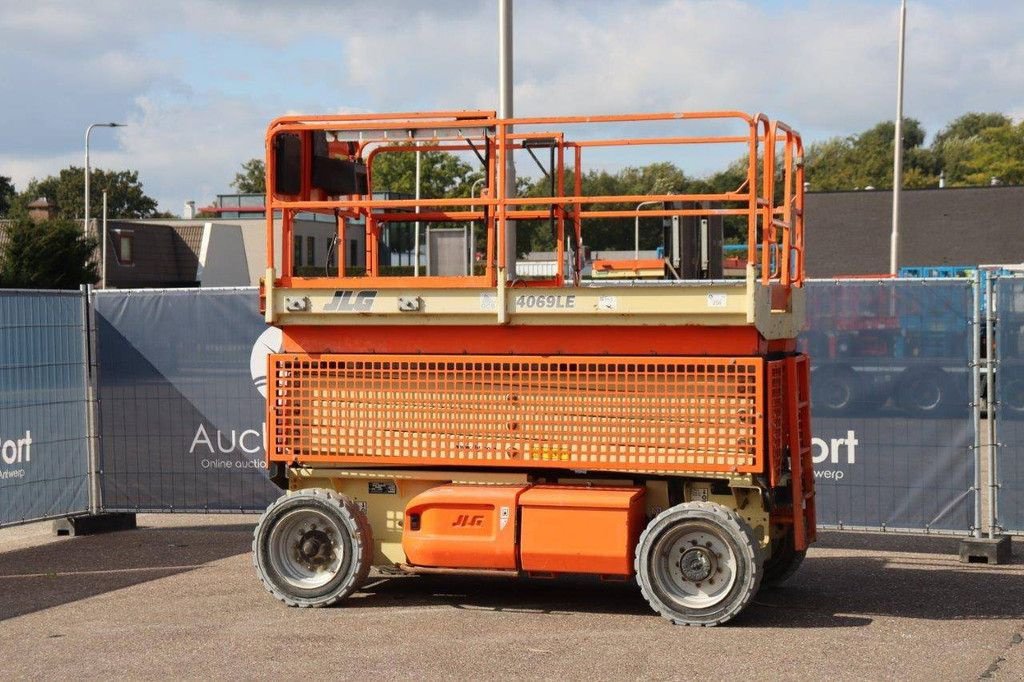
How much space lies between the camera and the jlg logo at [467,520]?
9.22 m

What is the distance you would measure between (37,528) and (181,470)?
180cm

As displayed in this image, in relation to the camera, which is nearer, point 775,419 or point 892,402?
point 775,419

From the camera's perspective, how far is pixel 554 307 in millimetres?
9008

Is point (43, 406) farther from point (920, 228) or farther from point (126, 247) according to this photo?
point (126, 247)

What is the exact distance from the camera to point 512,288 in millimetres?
9148

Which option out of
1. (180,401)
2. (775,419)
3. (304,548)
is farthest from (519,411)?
(180,401)

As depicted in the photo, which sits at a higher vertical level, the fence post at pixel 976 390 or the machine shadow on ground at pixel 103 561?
the fence post at pixel 976 390

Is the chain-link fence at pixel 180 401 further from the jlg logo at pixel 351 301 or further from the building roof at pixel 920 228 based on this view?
the building roof at pixel 920 228

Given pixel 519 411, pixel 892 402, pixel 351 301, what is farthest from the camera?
pixel 892 402

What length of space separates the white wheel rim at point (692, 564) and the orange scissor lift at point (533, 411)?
1cm

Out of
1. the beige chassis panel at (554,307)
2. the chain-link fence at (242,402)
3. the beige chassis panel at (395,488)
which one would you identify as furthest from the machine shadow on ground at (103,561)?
the beige chassis panel at (554,307)

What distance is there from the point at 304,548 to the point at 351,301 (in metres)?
1.71

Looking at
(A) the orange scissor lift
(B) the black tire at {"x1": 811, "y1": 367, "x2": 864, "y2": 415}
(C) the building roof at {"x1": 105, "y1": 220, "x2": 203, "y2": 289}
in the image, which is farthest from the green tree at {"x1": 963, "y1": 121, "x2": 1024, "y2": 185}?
(A) the orange scissor lift

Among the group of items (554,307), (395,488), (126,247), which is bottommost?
(395,488)
